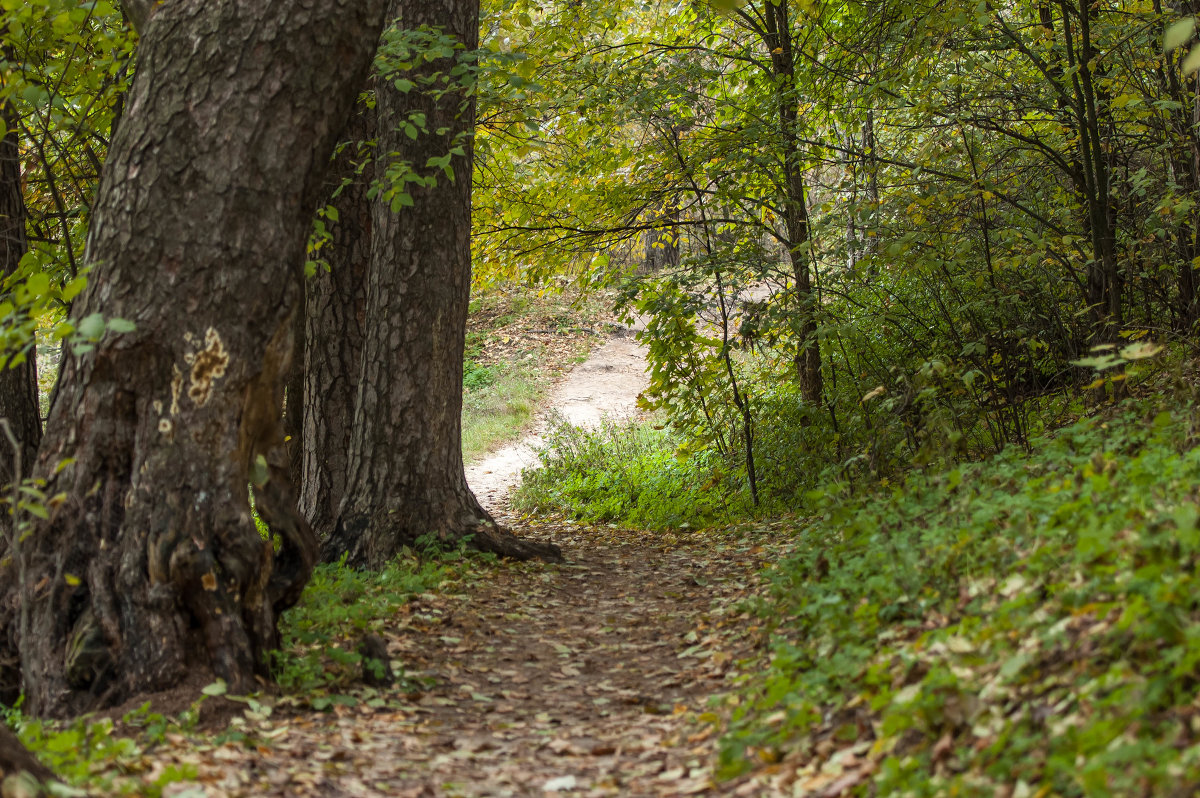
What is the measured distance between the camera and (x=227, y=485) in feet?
12.9

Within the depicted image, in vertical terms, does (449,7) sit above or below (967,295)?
above

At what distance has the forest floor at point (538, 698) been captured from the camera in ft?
10.7

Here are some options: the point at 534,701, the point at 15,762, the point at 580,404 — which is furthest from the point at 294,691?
the point at 580,404

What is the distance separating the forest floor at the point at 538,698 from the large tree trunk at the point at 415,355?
2.15ft

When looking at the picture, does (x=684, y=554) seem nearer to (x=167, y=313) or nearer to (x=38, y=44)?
(x=167, y=313)

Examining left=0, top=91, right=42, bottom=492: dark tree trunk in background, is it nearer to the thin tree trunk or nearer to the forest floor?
the forest floor

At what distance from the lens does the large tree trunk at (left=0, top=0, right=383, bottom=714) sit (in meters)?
3.78

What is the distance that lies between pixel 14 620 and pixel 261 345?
164 centimetres

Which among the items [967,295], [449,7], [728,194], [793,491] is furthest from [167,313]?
[967,295]

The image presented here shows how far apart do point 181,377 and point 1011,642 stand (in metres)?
3.41

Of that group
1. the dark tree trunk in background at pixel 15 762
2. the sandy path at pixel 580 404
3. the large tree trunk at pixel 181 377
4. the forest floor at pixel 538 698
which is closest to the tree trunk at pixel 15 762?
the dark tree trunk in background at pixel 15 762

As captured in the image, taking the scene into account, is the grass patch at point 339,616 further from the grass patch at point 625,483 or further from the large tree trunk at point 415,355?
the grass patch at point 625,483

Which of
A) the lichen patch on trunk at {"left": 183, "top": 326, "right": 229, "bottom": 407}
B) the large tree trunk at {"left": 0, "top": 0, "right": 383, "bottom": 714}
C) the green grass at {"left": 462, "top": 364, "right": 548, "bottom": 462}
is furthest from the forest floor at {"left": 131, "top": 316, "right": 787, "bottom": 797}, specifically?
the green grass at {"left": 462, "top": 364, "right": 548, "bottom": 462}

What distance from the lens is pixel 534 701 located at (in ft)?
14.1
